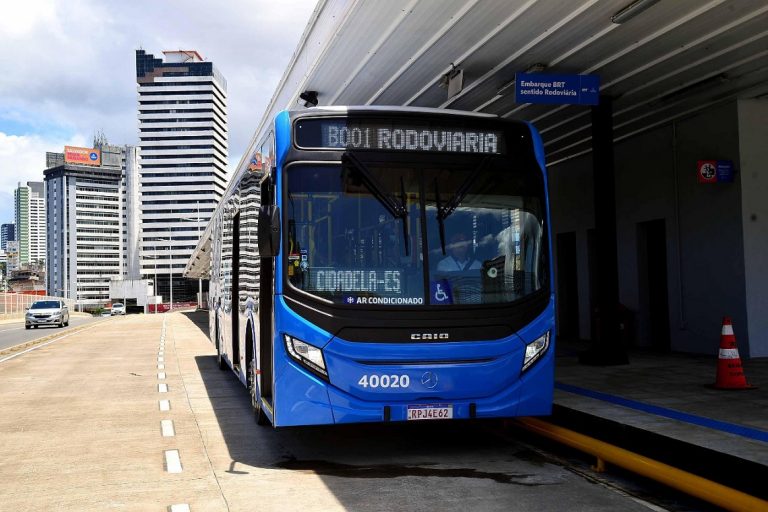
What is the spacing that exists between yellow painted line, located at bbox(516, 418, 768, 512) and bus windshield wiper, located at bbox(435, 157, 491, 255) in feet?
7.05

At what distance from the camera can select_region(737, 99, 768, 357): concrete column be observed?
13.2 metres

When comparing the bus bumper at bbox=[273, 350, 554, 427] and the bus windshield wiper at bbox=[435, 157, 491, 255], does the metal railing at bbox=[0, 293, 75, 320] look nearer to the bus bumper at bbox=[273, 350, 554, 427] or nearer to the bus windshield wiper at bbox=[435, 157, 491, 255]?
the bus bumper at bbox=[273, 350, 554, 427]

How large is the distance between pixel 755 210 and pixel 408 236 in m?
9.16

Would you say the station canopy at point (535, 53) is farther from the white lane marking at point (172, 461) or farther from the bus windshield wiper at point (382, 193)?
the white lane marking at point (172, 461)

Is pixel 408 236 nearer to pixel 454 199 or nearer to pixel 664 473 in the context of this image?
pixel 454 199

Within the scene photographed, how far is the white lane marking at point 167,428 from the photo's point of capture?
835cm

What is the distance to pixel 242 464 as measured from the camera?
6836 millimetres

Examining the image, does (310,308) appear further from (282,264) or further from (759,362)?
(759,362)

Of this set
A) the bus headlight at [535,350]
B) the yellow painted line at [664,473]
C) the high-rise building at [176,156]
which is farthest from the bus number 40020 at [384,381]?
the high-rise building at [176,156]

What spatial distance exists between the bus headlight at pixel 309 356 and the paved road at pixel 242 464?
882 millimetres

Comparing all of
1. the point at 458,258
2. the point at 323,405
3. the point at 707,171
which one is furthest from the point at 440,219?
the point at 707,171

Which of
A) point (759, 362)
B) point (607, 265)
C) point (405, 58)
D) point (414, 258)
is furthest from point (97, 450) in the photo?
point (759, 362)

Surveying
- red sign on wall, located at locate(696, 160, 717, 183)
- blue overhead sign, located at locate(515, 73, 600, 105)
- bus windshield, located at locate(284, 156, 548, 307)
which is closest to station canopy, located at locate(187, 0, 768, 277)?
blue overhead sign, located at locate(515, 73, 600, 105)

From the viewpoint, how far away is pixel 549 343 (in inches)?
278
